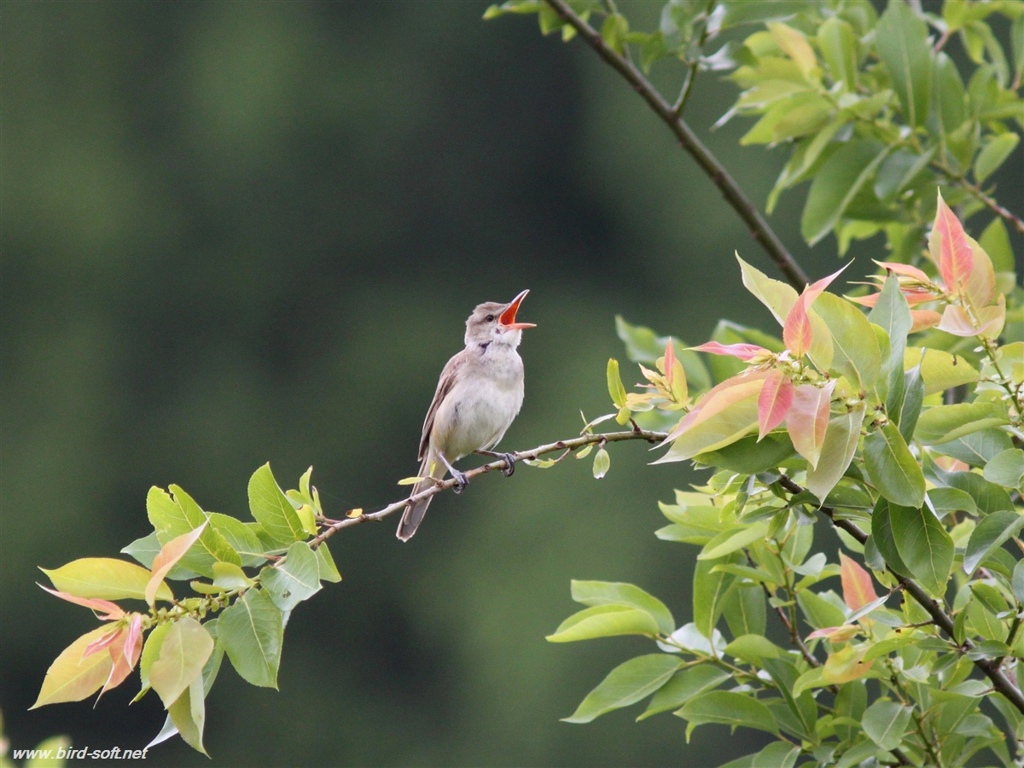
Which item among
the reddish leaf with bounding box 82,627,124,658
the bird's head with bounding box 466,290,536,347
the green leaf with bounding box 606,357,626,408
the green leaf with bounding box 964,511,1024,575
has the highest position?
the green leaf with bounding box 606,357,626,408

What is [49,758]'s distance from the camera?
2258mm

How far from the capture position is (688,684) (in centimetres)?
261

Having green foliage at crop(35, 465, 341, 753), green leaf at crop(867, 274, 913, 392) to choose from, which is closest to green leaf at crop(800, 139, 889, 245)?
green leaf at crop(867, 274, 913, 392)

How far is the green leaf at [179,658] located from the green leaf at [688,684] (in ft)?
3.18

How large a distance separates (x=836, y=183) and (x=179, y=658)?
7.71 feet

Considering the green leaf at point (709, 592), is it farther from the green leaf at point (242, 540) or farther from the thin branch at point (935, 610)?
the green leaf at point (242, 540)

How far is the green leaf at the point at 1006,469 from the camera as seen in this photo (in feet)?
6.72

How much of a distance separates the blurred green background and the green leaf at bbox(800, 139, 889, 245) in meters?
12.3

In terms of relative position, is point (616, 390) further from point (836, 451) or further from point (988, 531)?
point (988, 531)

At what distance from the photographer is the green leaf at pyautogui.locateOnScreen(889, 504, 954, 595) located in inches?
78.7

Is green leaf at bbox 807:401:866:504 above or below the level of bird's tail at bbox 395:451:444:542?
above

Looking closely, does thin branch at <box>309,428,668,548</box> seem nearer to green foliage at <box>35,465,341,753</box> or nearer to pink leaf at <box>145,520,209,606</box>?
green foliage at <box>35,465,341,753</box>

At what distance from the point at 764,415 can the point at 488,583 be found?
16288mm

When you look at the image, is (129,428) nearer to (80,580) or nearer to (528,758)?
(528,758)
